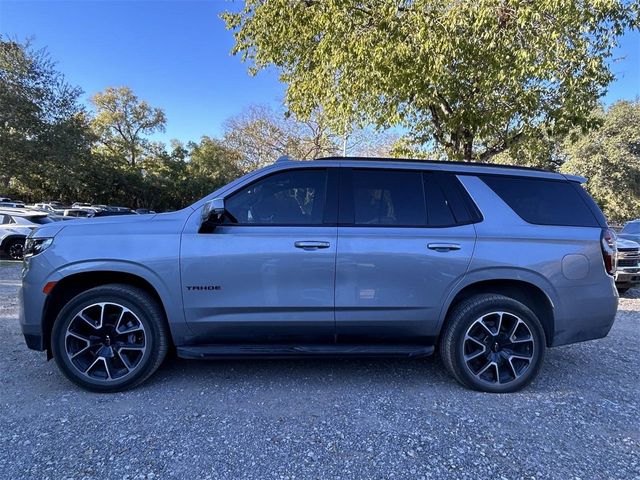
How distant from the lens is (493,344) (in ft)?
10.9

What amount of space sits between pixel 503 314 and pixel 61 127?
27.6 metres

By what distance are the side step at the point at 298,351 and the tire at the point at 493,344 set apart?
0.26m

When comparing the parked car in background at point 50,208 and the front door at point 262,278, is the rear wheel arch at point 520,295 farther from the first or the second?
the parked car in background at point 50,208

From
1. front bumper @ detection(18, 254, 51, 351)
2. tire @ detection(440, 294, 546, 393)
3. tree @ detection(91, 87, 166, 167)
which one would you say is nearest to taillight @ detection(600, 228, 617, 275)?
tire @ detection(440, 294, 546, 393)

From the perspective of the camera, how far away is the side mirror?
3.01 m

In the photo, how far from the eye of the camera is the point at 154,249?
3.08 metres

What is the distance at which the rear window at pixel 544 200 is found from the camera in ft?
11.1

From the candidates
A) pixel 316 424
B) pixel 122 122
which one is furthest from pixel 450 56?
pixel 122 122

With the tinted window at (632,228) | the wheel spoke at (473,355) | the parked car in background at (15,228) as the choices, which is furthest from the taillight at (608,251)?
the parked car in background at (15,228)

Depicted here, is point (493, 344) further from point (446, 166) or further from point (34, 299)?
point (34, 299)

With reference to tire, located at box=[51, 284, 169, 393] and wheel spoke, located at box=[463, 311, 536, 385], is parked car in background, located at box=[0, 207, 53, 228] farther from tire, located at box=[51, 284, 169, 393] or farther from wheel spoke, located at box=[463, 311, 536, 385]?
wheel spoke, located at box=[463, 311, 536, 385]

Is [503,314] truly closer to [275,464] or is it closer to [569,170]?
[275,464]

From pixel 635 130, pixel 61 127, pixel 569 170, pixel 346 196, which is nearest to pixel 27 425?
pixel 346 196

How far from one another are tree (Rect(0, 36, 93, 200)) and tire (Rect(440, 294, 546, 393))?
25.4m
